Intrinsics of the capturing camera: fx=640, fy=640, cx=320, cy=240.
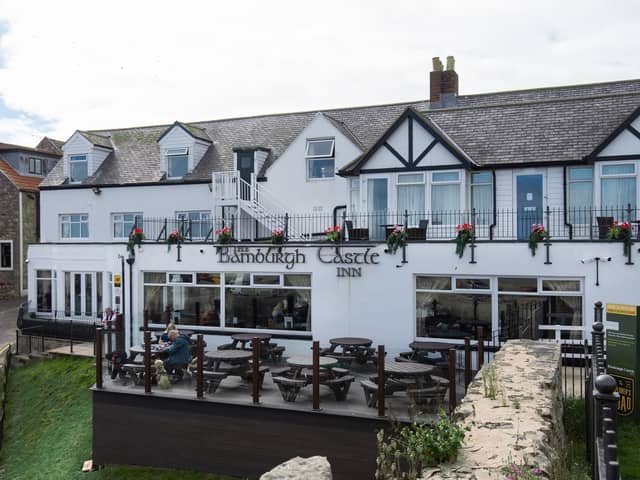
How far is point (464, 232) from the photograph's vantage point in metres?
15.7

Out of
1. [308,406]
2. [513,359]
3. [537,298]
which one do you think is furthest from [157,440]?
[537,298]

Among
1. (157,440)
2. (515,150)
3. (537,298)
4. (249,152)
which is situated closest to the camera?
(157,440)

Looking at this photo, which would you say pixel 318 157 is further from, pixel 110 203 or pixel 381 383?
pixel 381 383

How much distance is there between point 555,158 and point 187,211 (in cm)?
1456

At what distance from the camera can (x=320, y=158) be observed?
22.7m

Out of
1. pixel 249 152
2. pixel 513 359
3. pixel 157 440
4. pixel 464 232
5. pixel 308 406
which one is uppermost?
pixel 249 152

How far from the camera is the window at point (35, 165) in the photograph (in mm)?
37531

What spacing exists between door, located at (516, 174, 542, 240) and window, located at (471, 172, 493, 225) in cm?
77

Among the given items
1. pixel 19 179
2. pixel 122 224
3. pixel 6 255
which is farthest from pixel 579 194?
pixel 6 255

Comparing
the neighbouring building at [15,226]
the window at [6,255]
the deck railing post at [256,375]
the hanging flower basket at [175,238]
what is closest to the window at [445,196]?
the hanging flower basket at [175,238]

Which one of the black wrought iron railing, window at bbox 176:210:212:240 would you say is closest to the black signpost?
the black wrought iron railing

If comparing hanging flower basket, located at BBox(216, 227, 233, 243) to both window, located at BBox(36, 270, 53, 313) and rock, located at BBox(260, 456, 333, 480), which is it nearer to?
rock, located at BBox(260, 456, 333, 480)

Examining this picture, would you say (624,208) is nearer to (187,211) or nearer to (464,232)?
(464,232)

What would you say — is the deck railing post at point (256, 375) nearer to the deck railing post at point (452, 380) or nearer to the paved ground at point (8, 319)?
the deck railing post at point (452, 380)
